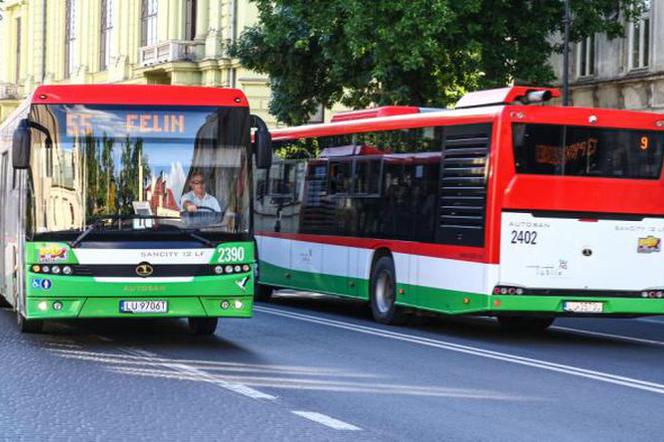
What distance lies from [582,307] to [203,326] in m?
4.51

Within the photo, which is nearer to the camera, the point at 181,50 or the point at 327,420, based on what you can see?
the point at 327,420

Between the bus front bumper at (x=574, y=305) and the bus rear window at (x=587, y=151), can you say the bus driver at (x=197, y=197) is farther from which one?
the bus rear window at (x=587, y=151)

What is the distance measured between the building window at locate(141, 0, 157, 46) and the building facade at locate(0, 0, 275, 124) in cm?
4

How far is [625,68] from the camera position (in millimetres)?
→ 36000

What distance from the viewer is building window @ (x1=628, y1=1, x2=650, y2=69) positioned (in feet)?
115

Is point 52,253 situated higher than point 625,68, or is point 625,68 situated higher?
point 625,68

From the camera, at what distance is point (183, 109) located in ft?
52.2

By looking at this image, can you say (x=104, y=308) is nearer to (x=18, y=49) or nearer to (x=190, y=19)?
(x=190, y=19)

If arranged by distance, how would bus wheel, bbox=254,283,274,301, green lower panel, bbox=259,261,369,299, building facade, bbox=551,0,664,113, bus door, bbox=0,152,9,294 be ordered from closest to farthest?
1. bus door, bbox=0,152,9,294
2. green lower panel, bbox=259,261,369,299
3. bus wheel, bbox=254,283,274,301
4. building facade, bbox=551,0,664,113

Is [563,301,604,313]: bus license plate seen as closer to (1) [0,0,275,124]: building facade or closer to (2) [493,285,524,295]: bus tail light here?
(2) [493,285,524,295]: bus tail light

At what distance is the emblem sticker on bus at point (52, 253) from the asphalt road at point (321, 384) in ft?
3.08

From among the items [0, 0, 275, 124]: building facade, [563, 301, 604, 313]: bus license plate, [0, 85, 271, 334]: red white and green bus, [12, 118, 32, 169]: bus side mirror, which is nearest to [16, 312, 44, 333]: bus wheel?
[0, 85, 271, 334]: red white and green bus

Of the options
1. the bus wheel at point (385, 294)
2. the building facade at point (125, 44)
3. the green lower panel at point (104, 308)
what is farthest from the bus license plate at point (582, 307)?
the building facade at point (125, 44)

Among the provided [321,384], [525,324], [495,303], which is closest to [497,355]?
[495,303]
